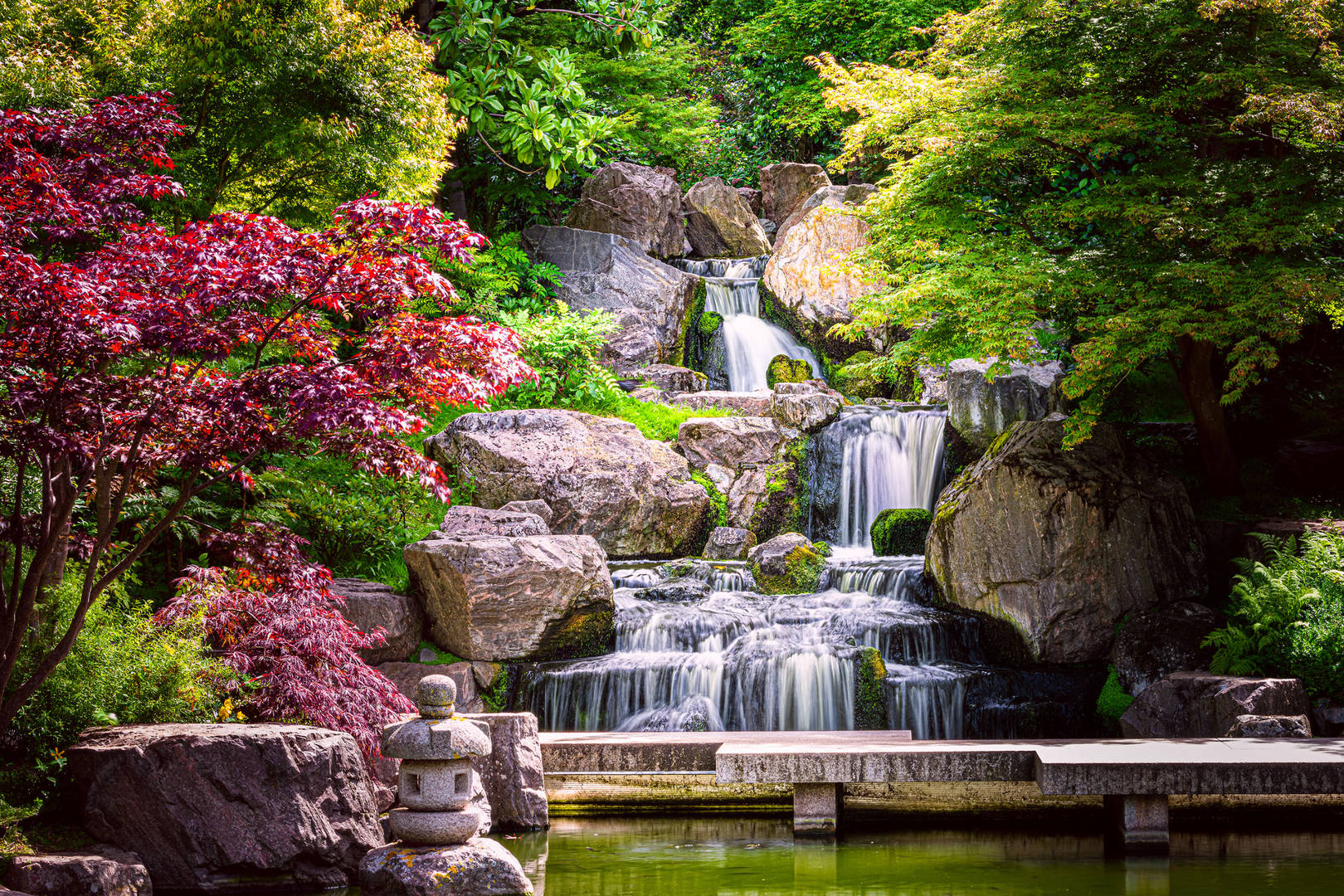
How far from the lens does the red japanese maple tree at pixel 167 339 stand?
5.35m

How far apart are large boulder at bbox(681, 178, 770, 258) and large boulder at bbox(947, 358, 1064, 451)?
9521 millimetres

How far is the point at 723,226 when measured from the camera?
2303 centimetres

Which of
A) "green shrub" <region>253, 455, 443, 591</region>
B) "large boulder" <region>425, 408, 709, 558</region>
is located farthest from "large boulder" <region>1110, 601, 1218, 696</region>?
"green shrub" <region>253, 455, 443, 591</region>

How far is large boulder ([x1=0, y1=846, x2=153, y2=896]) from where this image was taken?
17.6 feet

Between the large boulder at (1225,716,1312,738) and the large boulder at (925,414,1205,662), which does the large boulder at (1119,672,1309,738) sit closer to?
the large boulder at (1225,716,1312,738)

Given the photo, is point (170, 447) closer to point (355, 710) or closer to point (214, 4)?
point (355, 710)

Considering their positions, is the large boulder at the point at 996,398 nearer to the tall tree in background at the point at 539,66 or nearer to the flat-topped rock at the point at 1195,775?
the tall tree in background at the point at 539,66

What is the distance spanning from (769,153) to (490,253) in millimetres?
11327

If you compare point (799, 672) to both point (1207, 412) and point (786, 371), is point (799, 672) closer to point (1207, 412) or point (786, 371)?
point (1207, 412)

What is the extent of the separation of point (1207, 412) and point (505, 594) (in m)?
8.36

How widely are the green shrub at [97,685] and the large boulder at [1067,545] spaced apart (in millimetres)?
7723

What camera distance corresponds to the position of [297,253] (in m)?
5.97

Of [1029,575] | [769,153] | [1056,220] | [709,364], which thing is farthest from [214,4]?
[769,153]

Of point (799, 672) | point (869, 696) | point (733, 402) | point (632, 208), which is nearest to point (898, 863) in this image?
point (869, 696)
